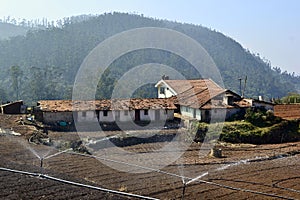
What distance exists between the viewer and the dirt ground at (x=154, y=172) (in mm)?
9945

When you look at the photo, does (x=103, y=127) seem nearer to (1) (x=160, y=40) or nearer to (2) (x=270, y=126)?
(2) (x=270, y=126)

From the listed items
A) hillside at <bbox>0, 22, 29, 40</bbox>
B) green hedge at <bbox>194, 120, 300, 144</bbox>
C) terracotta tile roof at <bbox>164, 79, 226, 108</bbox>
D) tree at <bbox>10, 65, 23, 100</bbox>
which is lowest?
green hedge at <bbox>194, 120, 300, 144</bbox>

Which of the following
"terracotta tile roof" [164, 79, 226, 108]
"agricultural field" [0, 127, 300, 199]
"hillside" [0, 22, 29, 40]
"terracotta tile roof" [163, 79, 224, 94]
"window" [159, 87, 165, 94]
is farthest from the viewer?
"hillside" [0, 22, 29, 40]

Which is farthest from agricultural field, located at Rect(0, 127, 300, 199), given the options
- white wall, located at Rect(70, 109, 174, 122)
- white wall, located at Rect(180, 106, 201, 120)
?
white wall, located at Rect(70, 109, 174, 122)

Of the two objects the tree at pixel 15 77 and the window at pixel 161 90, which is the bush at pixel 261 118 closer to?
the window at pixel 161 90

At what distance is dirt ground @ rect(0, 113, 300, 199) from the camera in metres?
9.95

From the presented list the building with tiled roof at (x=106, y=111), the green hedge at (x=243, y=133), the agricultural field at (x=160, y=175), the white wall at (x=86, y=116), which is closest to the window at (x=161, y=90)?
the building with tiled roof at (x=106, y=111)

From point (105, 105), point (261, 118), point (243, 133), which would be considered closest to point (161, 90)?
point (105, 105)

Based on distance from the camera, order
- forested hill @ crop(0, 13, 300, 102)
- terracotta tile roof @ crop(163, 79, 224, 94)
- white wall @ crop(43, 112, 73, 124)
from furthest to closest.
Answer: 1. forested hill @ crop(0, 13, 300, 102)
2. terracotta tile roof @ crop(163, 79, 224, 94)
3. white wall @ crop(43, 112, 73, 124)

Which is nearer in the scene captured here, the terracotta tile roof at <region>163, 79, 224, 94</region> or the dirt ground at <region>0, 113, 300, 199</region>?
the dirt ground at <region>0, 113, 300, 199</region>

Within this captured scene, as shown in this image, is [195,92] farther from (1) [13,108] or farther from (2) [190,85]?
(1) [13,108]

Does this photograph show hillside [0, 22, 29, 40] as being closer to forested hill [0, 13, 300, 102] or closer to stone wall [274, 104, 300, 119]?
forested hill [0, 13, 300, 102]

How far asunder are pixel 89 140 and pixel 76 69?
61564 mm

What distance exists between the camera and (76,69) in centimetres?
8050
